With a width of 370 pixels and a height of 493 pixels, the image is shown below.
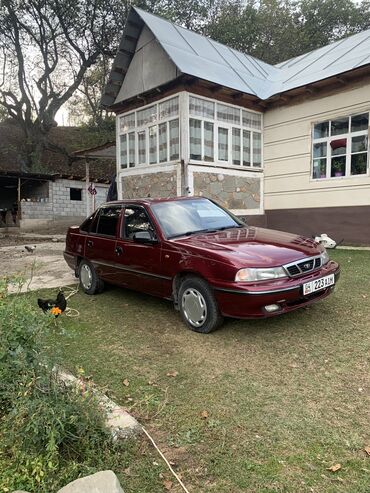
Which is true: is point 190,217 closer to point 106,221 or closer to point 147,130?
point 106,221

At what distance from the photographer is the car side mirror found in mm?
4949

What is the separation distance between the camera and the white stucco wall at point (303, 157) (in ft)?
37.4

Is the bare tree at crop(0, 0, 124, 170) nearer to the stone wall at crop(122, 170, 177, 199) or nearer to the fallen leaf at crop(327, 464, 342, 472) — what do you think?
the stone wall at crop(122, 170, 177, 199)

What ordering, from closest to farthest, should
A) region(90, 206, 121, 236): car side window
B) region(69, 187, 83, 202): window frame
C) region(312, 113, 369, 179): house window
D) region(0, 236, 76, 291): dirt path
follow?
1. region(90, 206, 121, 236): car side window
2. region(0, 236, 76, 291): dirt path
3. region(312, 113, 369, 179): house window
4. region(69, 187, 83, 202): window frame

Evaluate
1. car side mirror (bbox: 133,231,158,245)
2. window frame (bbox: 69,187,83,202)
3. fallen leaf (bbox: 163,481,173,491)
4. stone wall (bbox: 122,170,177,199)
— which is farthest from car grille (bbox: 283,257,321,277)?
window frame (bbox: 69,187,83,202)

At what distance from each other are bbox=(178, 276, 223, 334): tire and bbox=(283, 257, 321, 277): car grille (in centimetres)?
88

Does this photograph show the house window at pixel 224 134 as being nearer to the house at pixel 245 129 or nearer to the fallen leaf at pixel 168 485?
the house at pixel 245 129

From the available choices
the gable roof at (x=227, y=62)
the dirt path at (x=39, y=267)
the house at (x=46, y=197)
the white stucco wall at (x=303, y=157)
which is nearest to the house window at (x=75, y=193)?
the house at (x=46, y=197)

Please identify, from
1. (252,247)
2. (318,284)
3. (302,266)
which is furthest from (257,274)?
(318,284)

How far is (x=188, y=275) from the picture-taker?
452cm

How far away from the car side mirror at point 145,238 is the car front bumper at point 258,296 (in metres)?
1.21

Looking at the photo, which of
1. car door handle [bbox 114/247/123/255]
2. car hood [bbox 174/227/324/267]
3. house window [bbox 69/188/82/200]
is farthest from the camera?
house window [bbox 69/188/82/200]

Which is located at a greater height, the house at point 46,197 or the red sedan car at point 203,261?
the house at point 46,197

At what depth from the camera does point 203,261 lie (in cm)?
425
